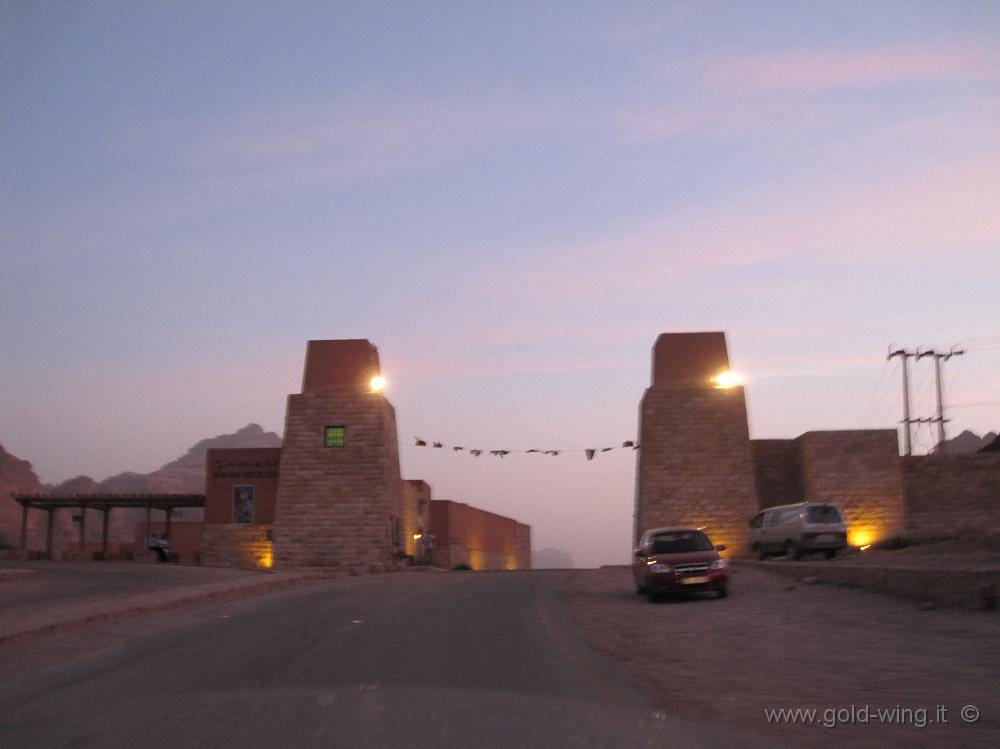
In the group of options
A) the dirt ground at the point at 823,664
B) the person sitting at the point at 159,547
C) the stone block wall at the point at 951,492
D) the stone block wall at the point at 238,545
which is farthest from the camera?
the stone block wall at the point at 238,545

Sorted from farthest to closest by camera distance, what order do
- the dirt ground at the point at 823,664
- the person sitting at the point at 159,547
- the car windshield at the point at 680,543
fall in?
the person sitting at the point at 159,547 < the car windshield at the point at 680,543 < the dirt ground at the point at 823,664

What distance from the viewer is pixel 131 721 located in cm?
507

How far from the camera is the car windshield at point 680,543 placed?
20.4 meters

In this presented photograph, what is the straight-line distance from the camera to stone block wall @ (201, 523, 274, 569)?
43156 millimetres

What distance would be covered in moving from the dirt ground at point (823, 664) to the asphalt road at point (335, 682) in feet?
2.26

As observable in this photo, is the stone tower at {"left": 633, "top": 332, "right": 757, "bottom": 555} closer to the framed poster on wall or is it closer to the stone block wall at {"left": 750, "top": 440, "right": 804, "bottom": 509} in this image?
the stone block wall at {"left": 750, "top": 440, "right": 804, "bottom": 509}

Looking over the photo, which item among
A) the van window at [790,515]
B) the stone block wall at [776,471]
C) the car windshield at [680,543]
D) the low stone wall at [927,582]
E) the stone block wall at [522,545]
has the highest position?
the stone block wall at [776,471]

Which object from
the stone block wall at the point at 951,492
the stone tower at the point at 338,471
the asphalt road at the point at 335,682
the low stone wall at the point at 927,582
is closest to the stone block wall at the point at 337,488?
the stone tower at the point at 338,471

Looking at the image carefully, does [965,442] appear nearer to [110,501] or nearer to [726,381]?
[726,381]

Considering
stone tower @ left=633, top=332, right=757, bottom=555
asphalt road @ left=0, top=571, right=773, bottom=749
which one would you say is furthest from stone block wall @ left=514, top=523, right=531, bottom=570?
asphalt road @ left=0, top=571, right=773, bottom=749

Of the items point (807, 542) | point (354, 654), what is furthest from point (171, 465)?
point (354, 654)

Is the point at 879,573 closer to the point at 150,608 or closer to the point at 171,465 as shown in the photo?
the point at 150,608

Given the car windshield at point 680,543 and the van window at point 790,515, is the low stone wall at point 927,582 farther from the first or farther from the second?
the van window at point 790,515

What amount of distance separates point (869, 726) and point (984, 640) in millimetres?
4786
